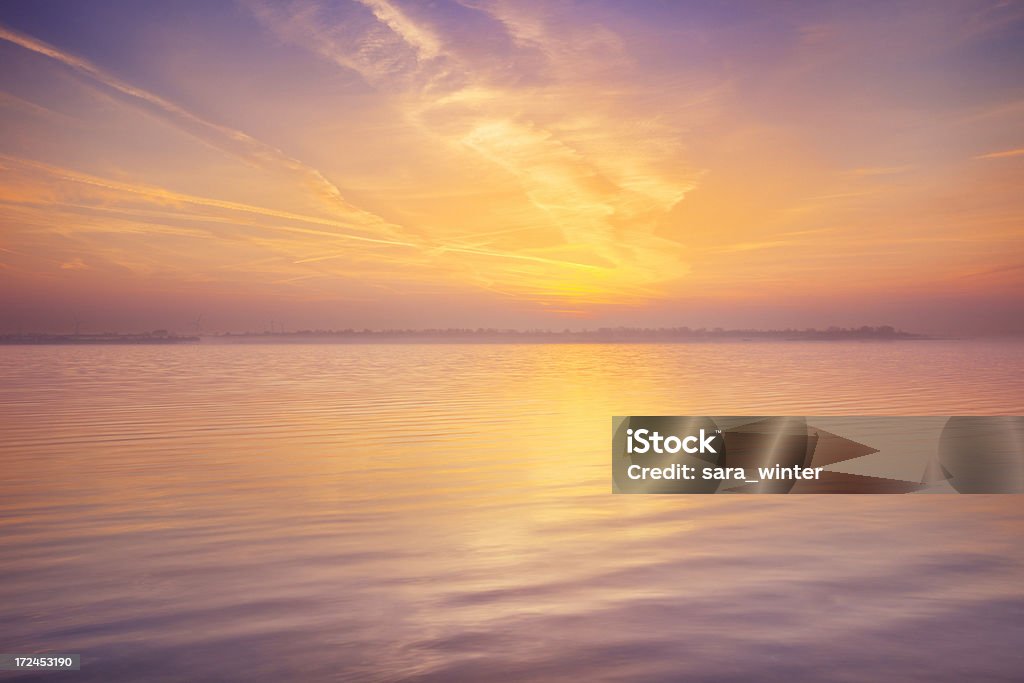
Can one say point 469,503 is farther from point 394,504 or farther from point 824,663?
point 824,663

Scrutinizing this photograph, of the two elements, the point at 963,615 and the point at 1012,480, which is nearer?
the point at 963,615

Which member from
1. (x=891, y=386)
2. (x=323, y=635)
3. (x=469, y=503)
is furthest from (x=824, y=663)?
(x=891, y=386)

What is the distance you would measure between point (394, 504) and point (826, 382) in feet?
130

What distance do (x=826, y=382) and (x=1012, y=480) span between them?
32579 millimetres

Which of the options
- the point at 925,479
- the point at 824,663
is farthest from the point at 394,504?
the point at 925,479

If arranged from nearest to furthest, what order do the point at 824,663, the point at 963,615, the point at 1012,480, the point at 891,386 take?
the point at 824,663 → the point at 963,615 → the point at 1012,480 → the point at 891,386

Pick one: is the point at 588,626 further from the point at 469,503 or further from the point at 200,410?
the point at 200,410

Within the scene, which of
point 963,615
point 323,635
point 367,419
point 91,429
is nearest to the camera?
point 323,635

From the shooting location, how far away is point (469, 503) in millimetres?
14234

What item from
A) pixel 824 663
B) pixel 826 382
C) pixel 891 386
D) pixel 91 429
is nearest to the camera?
pixel 824 663

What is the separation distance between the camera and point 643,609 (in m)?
8.45

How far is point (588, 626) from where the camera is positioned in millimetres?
7965

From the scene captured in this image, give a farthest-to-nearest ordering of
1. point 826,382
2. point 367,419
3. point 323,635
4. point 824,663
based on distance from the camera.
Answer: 1. point 826,382
2. point 367,419
3. point 323,635
4. point 824,663

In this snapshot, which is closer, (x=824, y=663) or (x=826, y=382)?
(x=824, y=663)
